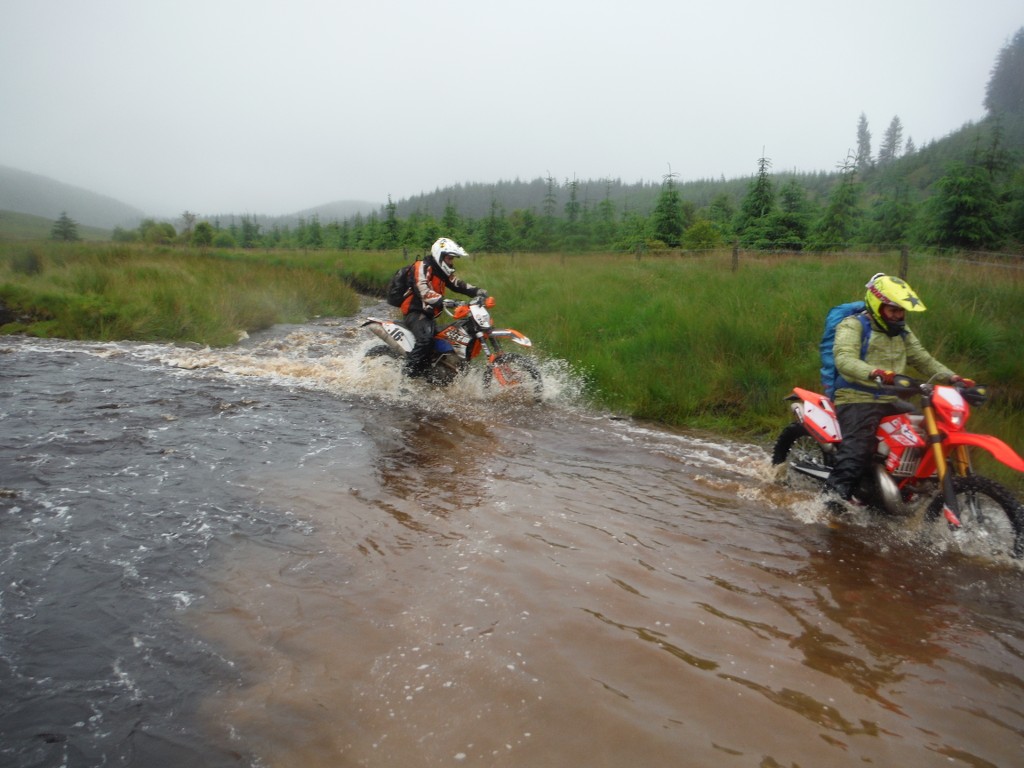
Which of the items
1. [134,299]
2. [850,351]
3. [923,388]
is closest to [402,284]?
[850,351]

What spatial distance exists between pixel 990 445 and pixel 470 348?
6.48 meters

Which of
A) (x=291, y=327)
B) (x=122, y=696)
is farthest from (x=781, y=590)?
(x=291, y=327)

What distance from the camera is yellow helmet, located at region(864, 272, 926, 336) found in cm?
471

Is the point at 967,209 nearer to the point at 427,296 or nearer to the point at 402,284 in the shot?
the point at 427,296

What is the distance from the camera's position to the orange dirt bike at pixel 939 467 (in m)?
4.24

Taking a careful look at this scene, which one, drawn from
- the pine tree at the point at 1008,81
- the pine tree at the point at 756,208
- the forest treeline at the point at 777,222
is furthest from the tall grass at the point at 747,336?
the pine tree at the point at 1008,81

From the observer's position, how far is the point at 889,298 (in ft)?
15.7

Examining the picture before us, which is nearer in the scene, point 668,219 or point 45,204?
point 668,219

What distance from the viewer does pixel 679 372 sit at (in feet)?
28.7

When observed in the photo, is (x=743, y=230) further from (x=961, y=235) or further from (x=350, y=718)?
(x=350, y=718)

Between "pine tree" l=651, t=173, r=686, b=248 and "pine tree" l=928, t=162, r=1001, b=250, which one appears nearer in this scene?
"pine tree" l=928, t=162, r=1001, b=250

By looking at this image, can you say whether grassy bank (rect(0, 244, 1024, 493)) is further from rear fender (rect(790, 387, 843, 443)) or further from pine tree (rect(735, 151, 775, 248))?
pine tree (rect(735, 151, 775, 248))

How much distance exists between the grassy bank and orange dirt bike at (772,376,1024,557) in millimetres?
2069

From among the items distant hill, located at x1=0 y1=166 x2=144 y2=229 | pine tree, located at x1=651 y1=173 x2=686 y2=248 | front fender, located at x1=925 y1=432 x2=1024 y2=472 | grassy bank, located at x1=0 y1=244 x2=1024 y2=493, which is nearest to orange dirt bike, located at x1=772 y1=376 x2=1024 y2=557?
front fender, located at x1=925 y1=432 x2=1024 y2=472
